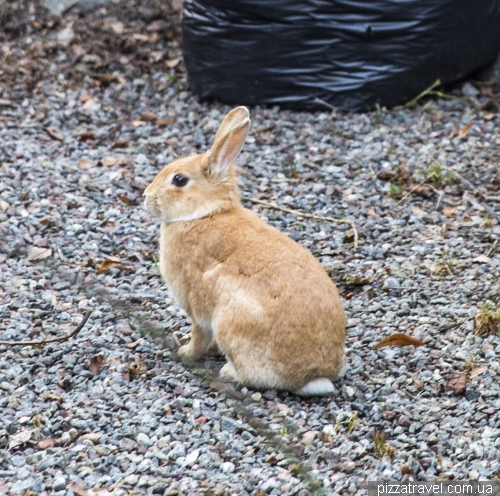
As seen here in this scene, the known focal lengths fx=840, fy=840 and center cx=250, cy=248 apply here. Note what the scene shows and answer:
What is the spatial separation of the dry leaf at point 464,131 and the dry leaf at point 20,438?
Answer: 170 inches

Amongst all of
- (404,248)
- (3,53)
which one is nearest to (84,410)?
(404,248)

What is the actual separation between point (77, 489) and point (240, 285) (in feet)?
3.75

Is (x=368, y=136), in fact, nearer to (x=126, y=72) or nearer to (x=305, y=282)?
(x=126, y=72)

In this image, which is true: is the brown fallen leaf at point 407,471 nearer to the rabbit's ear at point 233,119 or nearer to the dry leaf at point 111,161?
the rabbit's ear at point 233,119

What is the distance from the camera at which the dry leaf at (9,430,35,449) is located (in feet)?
11.3

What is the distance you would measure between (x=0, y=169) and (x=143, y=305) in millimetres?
2213

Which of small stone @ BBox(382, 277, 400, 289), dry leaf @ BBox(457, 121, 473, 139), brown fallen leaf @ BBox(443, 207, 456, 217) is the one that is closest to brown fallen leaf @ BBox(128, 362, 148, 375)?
small stone @ BBox(382, 277, 400, 289)

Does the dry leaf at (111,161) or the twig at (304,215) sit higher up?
the dry leaf at (111,161)

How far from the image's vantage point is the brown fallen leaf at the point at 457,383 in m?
3.81

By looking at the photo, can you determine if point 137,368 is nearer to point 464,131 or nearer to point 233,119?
point 233,119

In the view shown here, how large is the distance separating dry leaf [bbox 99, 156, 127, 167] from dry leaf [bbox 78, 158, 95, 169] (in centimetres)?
8

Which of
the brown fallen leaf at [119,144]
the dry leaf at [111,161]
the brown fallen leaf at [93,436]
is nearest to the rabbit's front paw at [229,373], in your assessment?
the brown fallen leaf at [93,436]

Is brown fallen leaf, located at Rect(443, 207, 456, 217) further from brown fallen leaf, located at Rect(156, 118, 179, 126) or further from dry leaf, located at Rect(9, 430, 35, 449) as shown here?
dry leaf, located at Rect(9, 430, 35, 449)

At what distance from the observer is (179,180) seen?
416 cm
